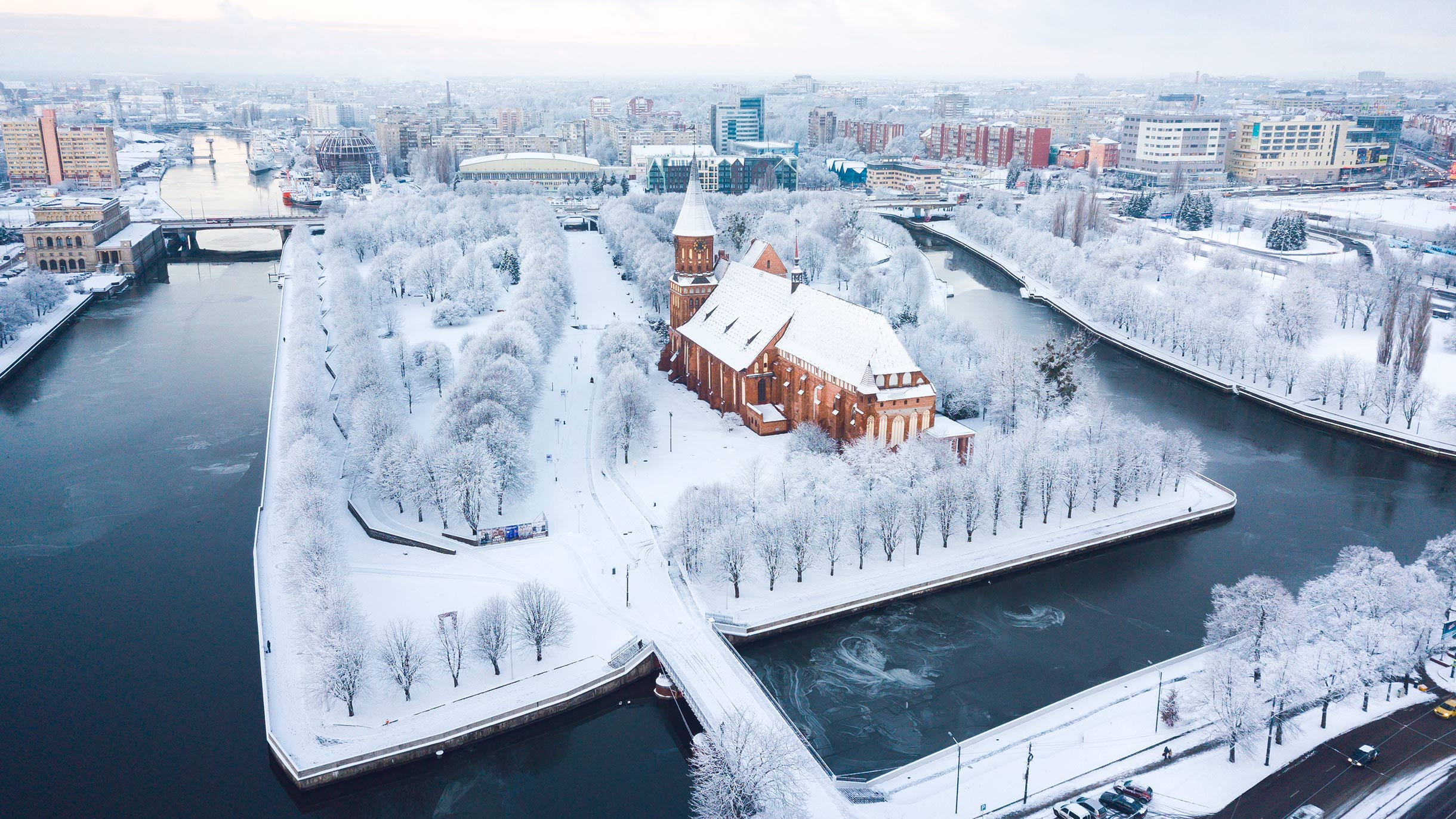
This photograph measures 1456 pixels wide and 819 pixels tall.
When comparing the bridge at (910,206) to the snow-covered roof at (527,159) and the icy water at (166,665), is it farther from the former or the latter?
the icy water at (166,665)

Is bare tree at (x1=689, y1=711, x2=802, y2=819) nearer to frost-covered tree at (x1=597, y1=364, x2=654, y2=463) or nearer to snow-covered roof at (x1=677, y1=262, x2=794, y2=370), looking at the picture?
frost-covered tree at (x1=597, y1=364, x2=654, y2=463)

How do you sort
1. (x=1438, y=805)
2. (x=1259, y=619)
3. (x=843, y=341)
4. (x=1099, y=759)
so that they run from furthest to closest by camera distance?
(x=843, y=341), (x=1259, y=619), (x=1099, y=759), (x=1438, y=805)

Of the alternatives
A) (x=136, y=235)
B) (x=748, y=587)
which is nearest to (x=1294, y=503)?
(x=748, y=587)

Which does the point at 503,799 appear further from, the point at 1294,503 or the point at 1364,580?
the point at 1294,503

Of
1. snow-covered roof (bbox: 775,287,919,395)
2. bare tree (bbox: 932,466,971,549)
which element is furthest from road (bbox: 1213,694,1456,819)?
snow-covered roof (bbox: 775,287,919,395)

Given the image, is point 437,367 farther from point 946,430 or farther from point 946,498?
→ point 946,498

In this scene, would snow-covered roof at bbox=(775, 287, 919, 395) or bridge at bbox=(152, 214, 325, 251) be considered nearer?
snow-covered roof at bbox=(775, 287, 919, 395)

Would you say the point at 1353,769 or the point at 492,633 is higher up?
the point at 492,633

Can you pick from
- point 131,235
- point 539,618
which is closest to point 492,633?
point 539,618
